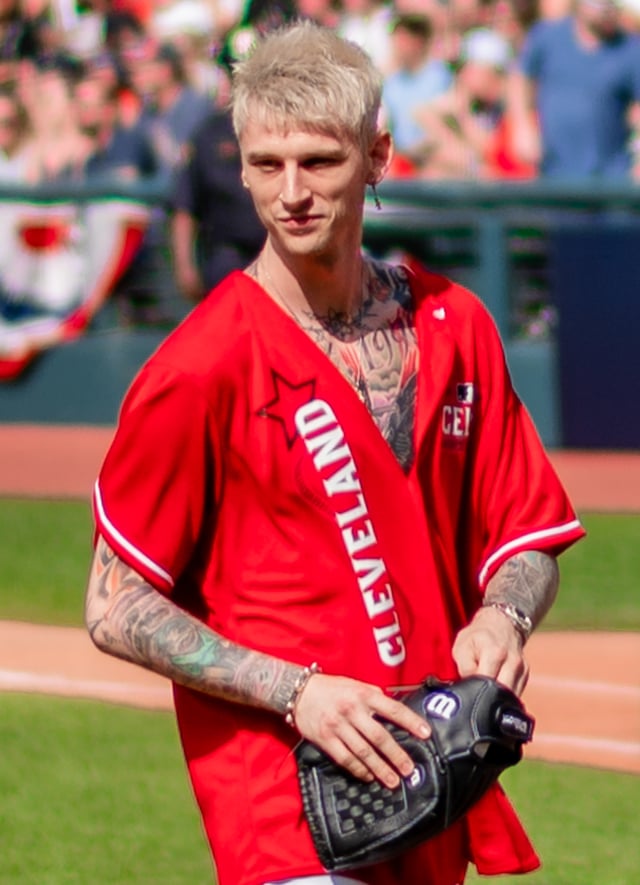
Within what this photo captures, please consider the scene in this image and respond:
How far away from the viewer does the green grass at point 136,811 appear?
5574mm

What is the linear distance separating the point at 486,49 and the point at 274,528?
10.3 meters

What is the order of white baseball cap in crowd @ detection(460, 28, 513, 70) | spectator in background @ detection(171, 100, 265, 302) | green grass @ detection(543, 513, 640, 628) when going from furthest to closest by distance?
white baseball cap in crowd @ detection(460, 28, 513, 70) → spectator in background @ detection(171, 100, 265, 302) → green grass @ detection(543, 513, 640, 628)

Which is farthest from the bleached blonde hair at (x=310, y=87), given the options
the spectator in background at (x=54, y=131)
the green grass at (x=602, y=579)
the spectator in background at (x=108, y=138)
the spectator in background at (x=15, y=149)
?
the spectator in background at (x=15, y=149)

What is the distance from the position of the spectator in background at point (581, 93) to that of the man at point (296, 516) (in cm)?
904

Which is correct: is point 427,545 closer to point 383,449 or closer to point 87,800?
point 383,449

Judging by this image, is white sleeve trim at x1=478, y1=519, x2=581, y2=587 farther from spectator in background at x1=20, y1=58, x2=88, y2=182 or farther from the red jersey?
spectator in background at x1=20, y1=58, x2=88, y2=182

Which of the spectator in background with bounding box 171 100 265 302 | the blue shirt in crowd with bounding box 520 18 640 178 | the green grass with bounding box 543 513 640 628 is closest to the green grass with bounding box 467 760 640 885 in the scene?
the green grass with bounding box 543 513 640 628

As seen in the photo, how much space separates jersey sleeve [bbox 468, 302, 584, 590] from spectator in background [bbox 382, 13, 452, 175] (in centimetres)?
935

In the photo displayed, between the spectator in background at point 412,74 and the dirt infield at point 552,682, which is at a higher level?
the spectator in background at point 412,74

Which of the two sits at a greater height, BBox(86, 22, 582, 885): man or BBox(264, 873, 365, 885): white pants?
BBox(86, 22, 582, 885): man

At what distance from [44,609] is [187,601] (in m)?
5.98

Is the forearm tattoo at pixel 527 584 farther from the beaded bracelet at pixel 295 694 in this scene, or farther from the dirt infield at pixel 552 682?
the dirt infield at pixel 552 682

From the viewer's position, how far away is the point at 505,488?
3346mm

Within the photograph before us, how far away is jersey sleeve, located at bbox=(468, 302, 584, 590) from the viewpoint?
131 inches
